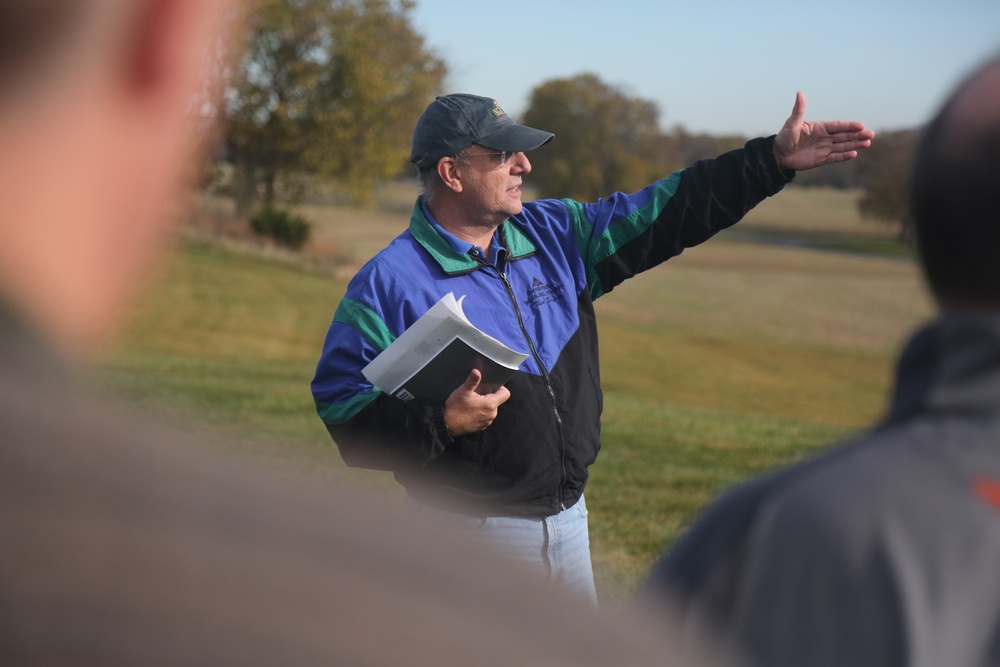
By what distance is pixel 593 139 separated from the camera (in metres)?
76.6

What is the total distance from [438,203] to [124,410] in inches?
137

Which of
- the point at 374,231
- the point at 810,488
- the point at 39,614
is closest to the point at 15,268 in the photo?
the point at 39,614

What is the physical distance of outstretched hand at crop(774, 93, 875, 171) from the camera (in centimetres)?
412

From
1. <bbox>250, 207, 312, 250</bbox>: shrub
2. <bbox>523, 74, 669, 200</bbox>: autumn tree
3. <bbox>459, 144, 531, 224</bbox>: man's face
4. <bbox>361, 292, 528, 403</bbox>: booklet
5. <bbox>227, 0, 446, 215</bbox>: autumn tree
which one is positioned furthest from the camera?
<bbox>523, 74, 669, 200</bbox>: autumn tree

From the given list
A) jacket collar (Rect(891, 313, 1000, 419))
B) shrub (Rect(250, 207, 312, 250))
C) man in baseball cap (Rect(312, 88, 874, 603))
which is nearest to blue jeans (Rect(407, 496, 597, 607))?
man in baseball cap (Rect(312, 88, 874, 603))

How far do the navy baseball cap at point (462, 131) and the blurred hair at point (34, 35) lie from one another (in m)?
3.54

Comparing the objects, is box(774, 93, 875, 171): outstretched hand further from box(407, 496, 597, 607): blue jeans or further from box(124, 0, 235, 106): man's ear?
box(124, 0, 235, 106): man's ear

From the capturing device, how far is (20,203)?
519 millimetres

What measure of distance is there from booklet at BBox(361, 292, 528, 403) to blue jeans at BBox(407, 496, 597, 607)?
369mm

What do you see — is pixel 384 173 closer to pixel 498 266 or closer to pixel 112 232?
pixel 498 266

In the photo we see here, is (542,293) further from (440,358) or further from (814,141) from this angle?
(814,141)

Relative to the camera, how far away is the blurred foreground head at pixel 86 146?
515mm

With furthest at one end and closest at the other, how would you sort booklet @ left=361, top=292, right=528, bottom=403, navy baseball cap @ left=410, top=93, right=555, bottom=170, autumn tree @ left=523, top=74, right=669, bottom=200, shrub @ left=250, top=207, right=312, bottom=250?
autumn tree @ left=523, top=74, right=669, bottom=200, shrub @ left=250, top=207, right=312, bottom=250, navy baseball cap @ left=410, top=93, right=555, bottom=170, booklet @ left=361, top=292, right=528, bottom=403

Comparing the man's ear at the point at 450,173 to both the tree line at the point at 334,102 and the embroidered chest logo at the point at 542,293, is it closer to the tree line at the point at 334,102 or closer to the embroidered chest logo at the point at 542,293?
the embroidered chest logo at the point at 542,293
